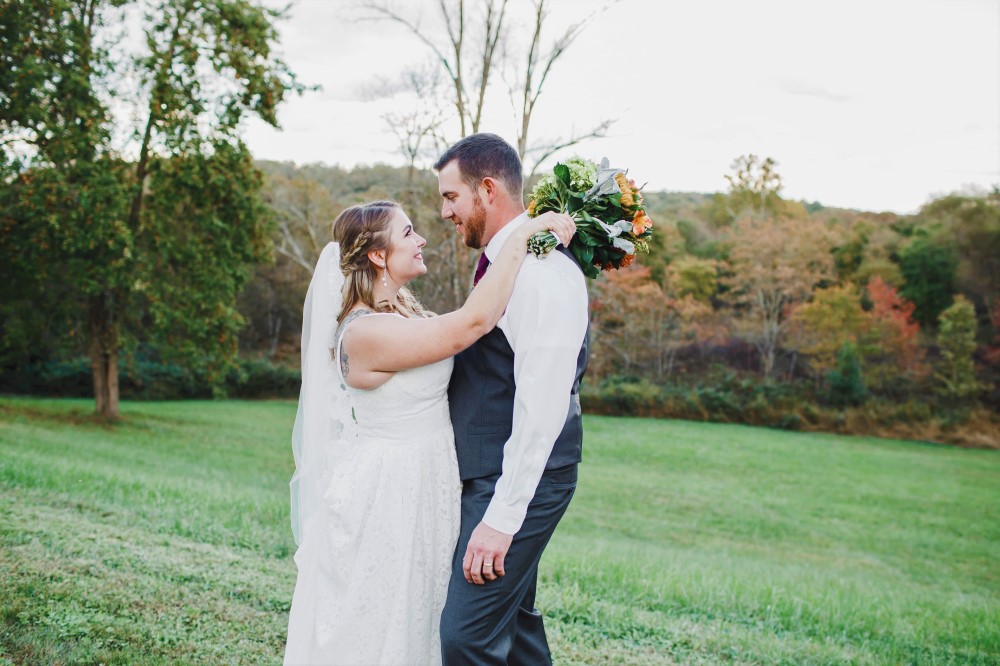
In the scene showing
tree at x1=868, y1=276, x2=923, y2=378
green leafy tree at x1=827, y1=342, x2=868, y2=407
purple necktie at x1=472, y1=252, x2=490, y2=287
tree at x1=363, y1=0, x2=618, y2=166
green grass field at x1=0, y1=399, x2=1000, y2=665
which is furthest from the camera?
tree at x1=868, y1=276, x2=923, y2=378

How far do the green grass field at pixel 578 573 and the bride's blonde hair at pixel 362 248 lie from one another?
2087 mm

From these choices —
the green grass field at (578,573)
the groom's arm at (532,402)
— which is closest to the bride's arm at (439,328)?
the groom's arm at (532,402)

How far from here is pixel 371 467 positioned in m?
2.86

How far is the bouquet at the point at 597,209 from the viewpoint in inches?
113

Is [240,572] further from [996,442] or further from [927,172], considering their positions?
[927,172]

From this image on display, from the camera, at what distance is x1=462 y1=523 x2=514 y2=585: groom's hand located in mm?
2520

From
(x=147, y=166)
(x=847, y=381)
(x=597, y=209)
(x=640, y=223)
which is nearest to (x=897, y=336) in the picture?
(x=847, y=381)

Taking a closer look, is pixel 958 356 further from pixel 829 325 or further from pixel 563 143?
pixel 563 143

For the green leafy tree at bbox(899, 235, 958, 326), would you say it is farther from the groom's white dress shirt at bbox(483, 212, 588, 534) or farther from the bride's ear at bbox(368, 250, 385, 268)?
the groom's white dress shirt at bbox(483, 212, 588, 534)

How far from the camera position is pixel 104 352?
20.9m

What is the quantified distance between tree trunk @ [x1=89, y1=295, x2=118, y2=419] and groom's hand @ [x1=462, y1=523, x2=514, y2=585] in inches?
783

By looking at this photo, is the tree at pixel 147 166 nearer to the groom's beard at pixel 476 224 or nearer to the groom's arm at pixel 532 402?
the groom's beard at pixel 476 224

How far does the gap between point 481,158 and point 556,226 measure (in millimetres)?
427

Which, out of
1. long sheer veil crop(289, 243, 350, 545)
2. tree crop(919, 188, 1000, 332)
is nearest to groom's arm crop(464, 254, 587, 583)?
long sheer veil crop(289, 243, 350, 545)
